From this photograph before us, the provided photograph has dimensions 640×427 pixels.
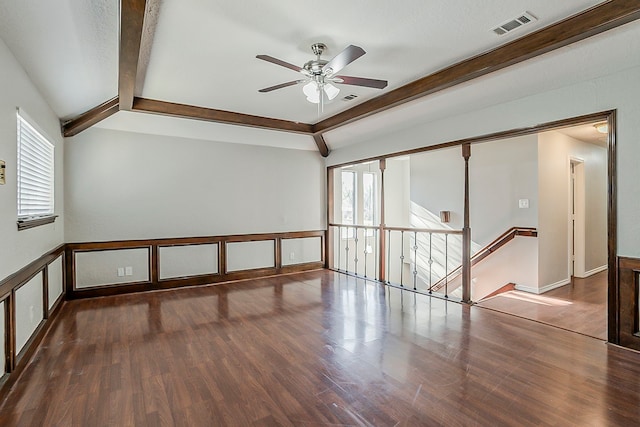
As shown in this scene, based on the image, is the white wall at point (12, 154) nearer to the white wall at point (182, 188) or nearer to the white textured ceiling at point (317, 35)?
A: the white textured ceiling at point (317, 35)

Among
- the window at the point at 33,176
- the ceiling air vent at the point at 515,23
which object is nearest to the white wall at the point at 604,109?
the ceiling air vent at the point at 515,23

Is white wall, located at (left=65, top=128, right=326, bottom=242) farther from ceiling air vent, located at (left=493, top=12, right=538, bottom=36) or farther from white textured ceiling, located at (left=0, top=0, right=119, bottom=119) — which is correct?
ceiling air vent, located at (left=493, top=12, right=538, bottom=36)

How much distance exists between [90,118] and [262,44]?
8.80 ft

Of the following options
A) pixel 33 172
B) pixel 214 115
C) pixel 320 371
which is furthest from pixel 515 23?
pixel 33 172

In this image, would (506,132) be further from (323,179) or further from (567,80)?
(323,179)

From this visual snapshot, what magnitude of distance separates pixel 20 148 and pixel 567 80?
505cm

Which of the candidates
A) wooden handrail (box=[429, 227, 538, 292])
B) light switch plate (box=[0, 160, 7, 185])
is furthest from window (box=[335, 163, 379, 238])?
light switch plate (box=[0, 160, 7, 185])

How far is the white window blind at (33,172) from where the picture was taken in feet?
9.54

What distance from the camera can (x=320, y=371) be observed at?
8.37 ft

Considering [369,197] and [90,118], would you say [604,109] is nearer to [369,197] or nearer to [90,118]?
[369,197]

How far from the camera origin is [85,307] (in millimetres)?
4227

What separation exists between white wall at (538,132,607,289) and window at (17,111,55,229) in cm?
629

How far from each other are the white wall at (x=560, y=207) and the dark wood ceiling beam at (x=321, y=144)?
3.52 meters

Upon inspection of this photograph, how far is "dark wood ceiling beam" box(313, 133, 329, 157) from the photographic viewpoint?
6.11m
